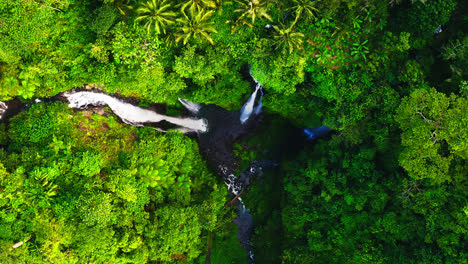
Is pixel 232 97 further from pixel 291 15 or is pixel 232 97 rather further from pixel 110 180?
pixel 110 180

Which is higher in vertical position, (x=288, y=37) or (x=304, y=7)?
(x=304, y=7)

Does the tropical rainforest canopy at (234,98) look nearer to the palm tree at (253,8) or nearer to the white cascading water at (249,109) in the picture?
the palm tree at (253,8)

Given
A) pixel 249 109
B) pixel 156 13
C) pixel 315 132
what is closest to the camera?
pixel 156 13

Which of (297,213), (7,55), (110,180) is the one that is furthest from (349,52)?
(7,55)

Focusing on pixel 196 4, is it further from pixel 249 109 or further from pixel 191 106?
pixel 249 109

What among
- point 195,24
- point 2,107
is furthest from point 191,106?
point 2,107

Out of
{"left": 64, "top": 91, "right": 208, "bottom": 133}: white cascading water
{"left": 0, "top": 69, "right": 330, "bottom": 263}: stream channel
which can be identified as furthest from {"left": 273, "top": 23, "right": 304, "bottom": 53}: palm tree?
{"left": 64, "top": 91, "right": 208, "bottom": 133}: white cascading water
